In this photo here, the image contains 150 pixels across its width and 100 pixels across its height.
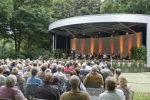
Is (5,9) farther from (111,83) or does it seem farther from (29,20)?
(111,83)

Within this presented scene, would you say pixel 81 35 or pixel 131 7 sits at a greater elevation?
pixel 131 7

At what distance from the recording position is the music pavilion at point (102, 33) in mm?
18700

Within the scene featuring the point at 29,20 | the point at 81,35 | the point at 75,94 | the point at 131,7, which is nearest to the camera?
the point at 75,94

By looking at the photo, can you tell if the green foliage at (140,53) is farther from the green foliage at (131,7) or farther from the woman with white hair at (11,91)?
the green foliage at (131,7)

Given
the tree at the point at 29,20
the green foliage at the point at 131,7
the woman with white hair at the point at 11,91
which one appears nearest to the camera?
the woman with white hair at the point at 11,91

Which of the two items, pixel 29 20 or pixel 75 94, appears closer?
pixel 75 94

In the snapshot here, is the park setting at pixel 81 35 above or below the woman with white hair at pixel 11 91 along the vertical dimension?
above

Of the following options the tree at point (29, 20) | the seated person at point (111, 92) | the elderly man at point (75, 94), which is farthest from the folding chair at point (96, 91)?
the tree at point (29, 20)

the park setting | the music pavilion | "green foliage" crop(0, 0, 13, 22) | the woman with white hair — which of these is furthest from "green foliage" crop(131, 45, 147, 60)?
the woman with white hair

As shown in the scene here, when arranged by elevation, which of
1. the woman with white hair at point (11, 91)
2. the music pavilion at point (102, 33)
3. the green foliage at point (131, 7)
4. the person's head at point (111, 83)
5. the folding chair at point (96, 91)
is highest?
the green foliage at point (131, 7)

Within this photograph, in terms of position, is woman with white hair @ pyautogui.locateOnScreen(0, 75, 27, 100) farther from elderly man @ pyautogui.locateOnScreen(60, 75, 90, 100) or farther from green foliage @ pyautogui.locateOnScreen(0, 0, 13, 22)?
green foliage @ pyautogui.locateOnScreen(0, 0, 13, 22)

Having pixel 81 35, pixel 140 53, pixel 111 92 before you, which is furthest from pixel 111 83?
pixel 81 35

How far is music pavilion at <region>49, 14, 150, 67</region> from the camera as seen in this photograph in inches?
736

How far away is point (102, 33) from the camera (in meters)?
27.5
